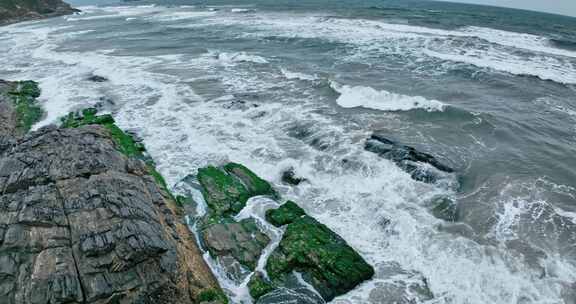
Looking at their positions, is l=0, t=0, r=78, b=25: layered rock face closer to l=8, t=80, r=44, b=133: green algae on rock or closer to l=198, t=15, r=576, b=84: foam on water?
l=198, t=15, r=576, b=84: foam on water

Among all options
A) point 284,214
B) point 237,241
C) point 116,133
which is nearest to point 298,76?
point 116,133

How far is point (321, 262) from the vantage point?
32.5ft

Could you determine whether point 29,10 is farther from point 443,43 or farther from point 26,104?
point 443,43

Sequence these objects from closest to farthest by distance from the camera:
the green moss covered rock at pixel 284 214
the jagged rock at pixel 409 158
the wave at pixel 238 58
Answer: the green moss covered rock at pixel 284 214 < the jagged rock at pixel 409 158 < the wave at pixel 238 58

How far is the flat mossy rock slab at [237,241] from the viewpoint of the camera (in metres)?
10.4

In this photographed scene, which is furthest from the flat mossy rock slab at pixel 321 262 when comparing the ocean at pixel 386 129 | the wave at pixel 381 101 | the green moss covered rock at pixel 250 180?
the wave at pixel 381 101

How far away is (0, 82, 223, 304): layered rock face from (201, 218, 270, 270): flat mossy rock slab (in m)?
0.57

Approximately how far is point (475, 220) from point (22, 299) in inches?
518

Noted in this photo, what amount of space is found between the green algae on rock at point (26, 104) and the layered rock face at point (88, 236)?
8.45 meters

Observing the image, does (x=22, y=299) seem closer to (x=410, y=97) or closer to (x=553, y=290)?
(x=553, y=290)

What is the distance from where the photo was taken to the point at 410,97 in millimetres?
22438

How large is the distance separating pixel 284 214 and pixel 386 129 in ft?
30.6

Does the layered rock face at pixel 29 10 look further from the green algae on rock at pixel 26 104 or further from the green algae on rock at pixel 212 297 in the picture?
the green algae on rock at pixel 212 297

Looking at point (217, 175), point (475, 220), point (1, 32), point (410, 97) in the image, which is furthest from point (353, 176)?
point (1, 32)
